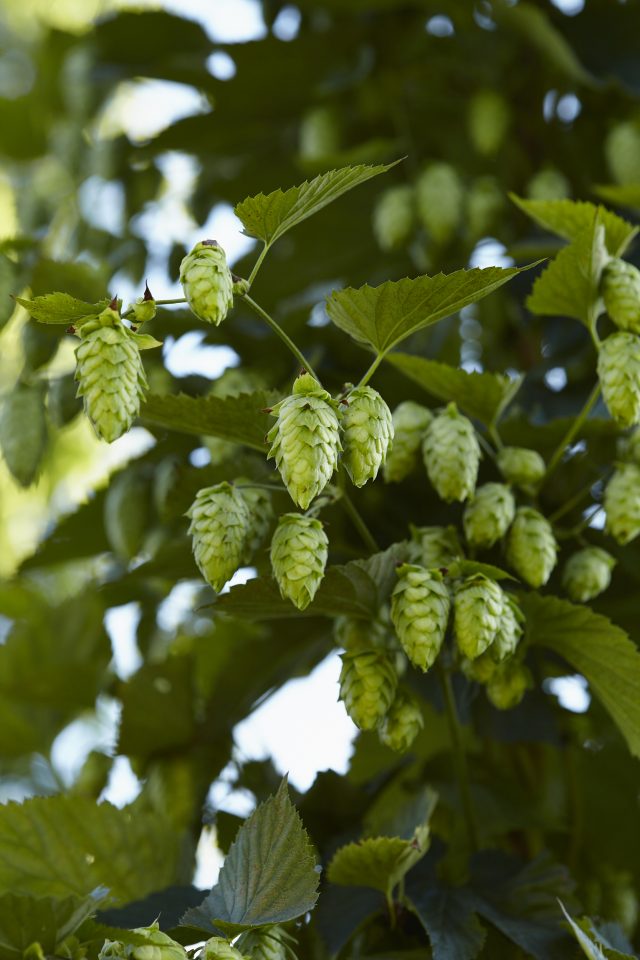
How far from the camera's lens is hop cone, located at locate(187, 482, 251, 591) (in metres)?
0.78

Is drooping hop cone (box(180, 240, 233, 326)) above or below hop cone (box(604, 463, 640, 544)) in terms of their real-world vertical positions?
above

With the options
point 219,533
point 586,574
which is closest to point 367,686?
point 219,533

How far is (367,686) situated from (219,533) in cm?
15

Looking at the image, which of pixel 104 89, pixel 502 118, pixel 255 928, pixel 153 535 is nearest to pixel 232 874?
pixel 255 928

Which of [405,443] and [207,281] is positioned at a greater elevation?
[207,281]

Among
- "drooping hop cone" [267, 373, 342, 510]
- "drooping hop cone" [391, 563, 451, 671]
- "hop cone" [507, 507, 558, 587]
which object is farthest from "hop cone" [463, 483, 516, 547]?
"drooping hop cone" [267, 373, 342, 510]

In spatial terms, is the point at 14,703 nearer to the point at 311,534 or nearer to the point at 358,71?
the point at 311,534

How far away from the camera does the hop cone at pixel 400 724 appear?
2.70 feet

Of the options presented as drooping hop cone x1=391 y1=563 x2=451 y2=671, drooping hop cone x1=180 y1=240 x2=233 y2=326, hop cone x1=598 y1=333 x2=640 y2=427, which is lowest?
drooping hop cone x1=391 y1=563 x2=451 y2=671

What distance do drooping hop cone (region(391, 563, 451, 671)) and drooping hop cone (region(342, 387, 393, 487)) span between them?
92 millimetres

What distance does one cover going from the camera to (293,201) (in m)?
0.78

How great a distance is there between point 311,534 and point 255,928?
25 cm

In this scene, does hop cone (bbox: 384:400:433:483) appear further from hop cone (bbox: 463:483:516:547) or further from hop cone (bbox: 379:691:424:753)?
hop cone (bbox: 379:691:424:753)

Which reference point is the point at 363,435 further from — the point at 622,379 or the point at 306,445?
the point at 622,379
